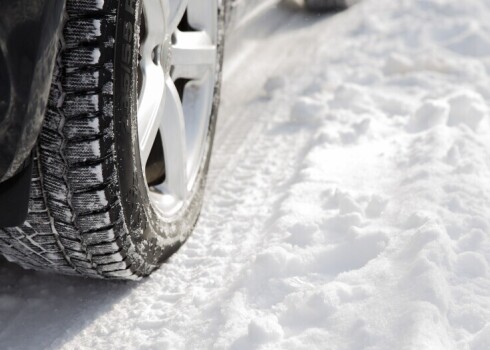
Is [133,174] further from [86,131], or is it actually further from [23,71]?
[23,71]

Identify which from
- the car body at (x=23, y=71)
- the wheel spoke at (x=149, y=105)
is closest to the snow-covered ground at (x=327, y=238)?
the wheel spoke at (x=149, y=105)

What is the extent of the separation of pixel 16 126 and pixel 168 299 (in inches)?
31.7

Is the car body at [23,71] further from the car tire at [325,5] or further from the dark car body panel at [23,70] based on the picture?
the car tire at [325,5]

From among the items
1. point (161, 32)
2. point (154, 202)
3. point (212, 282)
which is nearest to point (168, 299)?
point (212, 282)

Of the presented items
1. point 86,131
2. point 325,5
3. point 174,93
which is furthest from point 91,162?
point 325,5

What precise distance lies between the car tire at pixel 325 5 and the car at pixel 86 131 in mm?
2288

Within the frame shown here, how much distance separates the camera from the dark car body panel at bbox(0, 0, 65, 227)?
122 centimetres

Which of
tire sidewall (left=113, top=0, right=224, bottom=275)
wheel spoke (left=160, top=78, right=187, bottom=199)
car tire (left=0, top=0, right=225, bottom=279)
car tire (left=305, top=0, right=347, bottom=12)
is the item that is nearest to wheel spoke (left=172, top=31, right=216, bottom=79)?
wheel spoke (left=160, top=78, right=187, bottom=199)

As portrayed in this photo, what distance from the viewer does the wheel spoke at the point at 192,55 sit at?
212 centimetres

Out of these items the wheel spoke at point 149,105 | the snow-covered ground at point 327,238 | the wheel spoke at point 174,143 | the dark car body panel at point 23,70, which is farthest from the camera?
the wheel spoke at point 174,143

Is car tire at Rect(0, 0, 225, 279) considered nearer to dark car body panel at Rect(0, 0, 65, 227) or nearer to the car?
the car

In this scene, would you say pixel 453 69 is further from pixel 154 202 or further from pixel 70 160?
pixel 70 160

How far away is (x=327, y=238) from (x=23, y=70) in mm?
1046

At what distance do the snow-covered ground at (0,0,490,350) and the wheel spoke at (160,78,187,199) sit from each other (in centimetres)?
19
